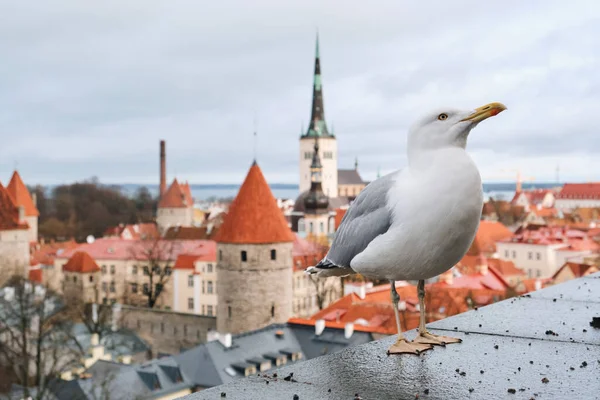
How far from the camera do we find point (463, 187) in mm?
2320

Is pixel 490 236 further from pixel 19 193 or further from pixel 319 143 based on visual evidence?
pixel 319 143

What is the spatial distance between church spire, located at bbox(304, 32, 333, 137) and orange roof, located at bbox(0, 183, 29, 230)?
195 ft

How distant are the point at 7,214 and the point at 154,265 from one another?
8039mm

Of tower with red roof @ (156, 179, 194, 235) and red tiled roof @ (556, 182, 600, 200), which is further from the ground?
red tiled roof @ (556, 182, 600, 200)

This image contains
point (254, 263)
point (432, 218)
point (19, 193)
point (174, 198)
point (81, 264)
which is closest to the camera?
point (432, 218)

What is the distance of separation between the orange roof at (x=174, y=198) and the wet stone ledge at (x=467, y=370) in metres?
63.7

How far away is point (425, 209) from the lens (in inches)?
92.3

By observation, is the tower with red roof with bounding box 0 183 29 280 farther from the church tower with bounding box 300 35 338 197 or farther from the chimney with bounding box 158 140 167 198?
the church tower with bounding box 300 35 338 197

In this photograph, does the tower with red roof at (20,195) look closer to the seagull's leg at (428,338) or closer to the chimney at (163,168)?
the chimney at (163,168)

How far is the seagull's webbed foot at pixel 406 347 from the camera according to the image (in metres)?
2.61

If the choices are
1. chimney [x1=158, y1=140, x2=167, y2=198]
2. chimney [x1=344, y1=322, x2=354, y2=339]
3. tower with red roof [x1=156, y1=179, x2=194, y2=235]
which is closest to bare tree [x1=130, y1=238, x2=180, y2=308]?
chimney [x1=344, y1=322, x2=354, y2=339]

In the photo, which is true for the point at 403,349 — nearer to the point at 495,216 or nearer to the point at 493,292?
the point at 493,292

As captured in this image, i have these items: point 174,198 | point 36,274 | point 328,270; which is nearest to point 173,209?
point 174,198

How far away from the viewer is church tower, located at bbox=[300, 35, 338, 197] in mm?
94250
